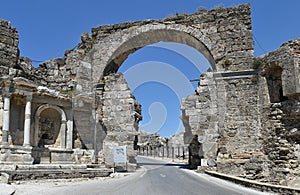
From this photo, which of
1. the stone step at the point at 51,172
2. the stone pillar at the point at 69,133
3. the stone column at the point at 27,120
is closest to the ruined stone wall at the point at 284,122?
the stone step at the point at 51,172

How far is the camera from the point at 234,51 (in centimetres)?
1210

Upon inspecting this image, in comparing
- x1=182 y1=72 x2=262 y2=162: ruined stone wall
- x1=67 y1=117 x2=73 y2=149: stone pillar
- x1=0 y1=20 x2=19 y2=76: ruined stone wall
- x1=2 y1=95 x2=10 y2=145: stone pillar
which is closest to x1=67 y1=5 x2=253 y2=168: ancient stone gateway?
x1=182 y1=72 x2=262 y2=162: ruined stone wall

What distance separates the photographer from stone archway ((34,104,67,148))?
38.5 ft

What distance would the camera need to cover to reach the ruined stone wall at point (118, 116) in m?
12.4

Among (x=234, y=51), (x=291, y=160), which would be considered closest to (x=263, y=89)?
(x=234, y=51)

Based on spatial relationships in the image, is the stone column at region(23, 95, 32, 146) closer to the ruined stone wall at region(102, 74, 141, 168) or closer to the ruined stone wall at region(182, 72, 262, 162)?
the ruined stone wall at region(102, 74, 141, 168)

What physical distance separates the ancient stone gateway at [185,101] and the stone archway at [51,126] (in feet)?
0.13

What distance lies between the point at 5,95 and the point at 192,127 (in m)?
6.76

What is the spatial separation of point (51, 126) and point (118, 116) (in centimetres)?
260

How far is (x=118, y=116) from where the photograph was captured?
12703 mm

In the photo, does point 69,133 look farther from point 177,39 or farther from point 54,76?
point 177,39

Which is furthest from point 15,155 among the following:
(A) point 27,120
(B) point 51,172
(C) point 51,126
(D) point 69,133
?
(D) point 69,133

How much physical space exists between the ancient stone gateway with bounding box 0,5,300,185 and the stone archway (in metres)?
0.04

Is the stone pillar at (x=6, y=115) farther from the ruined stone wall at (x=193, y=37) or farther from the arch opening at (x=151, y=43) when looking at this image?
the arch opening at (x=151, y=43)
